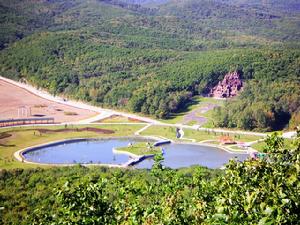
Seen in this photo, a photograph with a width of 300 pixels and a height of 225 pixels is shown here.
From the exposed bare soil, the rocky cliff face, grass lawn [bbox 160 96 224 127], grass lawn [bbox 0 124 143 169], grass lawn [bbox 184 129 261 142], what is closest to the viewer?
grass lawn [bbox 0 124 143 169]

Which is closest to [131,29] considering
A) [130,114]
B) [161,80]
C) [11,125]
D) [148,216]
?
[161,80]

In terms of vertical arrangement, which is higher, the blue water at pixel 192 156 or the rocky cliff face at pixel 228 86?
the rocky cliff face at pixel 228 86

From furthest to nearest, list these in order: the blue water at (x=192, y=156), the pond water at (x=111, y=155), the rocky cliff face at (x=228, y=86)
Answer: the rocky cliff face at (x=228, y=86)
the pond water at (x=111, y=155)
the blue water at (x=192, y=156)

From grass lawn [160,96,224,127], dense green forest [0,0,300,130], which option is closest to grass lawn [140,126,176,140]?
grass lawn [160,96,224,127]

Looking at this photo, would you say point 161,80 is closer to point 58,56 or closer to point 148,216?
point 58,56

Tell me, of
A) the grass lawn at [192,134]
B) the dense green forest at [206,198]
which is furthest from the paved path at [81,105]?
the dense green forest at [206,198]

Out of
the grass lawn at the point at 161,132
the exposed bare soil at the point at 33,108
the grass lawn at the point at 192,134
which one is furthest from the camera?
the exposed bare soil at the point at 33,108

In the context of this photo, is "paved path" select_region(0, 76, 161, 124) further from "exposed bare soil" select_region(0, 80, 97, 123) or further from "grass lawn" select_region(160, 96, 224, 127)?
"grass lawn" select_region(160, 96, 224, 127)

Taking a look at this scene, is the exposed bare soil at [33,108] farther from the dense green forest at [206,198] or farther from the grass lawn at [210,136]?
the dense green forest at [206,198]
